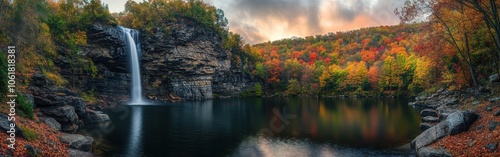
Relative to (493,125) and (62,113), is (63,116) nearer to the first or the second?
(62,113)

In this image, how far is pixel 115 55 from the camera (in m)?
68.4

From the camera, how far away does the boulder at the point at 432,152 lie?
17.1 m

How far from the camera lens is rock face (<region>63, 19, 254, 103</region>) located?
66625 millimetres

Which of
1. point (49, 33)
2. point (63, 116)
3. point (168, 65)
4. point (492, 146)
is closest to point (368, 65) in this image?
point (168, 65)

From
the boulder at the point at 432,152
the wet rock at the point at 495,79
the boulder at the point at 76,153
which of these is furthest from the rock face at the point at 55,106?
the wet rock at the point at 495,79

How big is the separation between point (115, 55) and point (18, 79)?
41357 mm

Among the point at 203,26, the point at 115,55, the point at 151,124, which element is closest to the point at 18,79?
the point at 151,124

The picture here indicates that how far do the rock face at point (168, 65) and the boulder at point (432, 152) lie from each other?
61.5 metres

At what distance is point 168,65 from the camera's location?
81.8 meters

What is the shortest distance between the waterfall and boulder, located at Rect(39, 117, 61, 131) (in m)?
46.1

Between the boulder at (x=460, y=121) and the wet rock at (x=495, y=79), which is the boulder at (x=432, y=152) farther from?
the wet rock at (x=495, y=79)

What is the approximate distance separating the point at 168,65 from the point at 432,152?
237 ft

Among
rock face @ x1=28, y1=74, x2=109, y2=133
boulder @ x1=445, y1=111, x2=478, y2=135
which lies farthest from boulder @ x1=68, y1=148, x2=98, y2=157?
boulder @ x1=445, y1=111, x2=478, y2=135

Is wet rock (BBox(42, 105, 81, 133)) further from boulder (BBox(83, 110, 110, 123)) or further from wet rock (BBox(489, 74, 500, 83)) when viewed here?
wet rock (BBox(489, 74, 500, 83))
